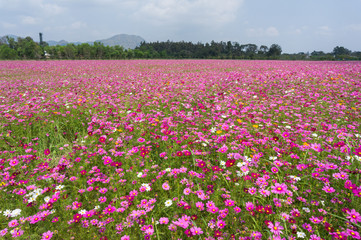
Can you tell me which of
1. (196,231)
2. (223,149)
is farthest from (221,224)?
(223,149)

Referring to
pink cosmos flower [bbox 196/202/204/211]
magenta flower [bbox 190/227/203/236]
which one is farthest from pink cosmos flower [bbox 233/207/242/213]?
magenta flower [bbox 190/227/203/236]

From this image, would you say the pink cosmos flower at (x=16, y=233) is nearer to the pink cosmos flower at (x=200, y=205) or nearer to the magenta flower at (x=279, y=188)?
the pink cosmos flower at (x=200, y=205)

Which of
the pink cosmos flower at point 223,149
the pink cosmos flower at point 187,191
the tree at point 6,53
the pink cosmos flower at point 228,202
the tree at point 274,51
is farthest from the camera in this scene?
the tree at point 274,51

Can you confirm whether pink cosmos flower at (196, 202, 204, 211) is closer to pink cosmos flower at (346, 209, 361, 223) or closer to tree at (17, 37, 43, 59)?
pink cosmos flower at (346, 209, 361, 223)

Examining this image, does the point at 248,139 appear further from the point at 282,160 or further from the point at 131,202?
the point at 131,202

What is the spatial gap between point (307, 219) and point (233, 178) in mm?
857

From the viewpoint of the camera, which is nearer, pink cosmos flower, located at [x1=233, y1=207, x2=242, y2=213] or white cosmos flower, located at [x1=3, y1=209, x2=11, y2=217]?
pink cosmos flower, located at [x1=233, y1=207, x2=242, y2=213]

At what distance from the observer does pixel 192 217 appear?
1.84 metres

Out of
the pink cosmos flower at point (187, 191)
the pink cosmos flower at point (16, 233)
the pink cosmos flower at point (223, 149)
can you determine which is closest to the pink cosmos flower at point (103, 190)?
the pink cosmos flower at point (16, 233)

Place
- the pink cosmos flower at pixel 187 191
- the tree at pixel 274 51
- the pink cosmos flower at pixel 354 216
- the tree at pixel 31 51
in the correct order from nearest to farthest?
the pink cosmos flower at pixel 354 216, the pink cosmos flower at pixel 187 191, the tree at pixel 31 51, the tree at pixel 274 51

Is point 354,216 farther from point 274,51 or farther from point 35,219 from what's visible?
point 274,51

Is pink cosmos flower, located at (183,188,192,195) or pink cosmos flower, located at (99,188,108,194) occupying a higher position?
pink cosmos flower, located at (183,188,192,195)

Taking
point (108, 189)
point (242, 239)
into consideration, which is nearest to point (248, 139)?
point (242, 239)

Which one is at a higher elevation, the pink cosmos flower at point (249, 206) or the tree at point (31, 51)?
the tree at point (31, 51)
